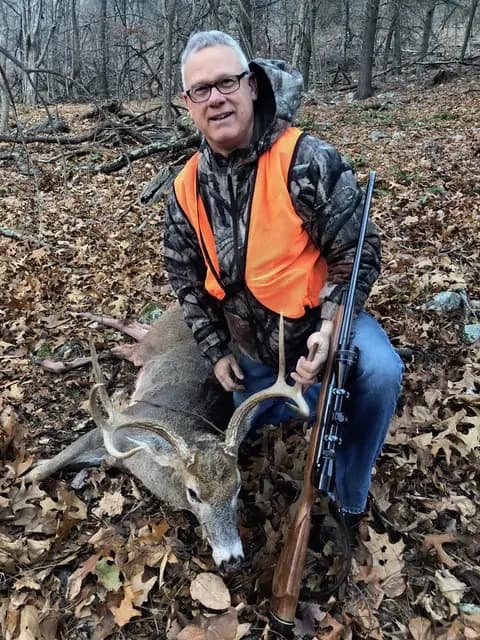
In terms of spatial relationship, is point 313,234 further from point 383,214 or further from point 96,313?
point 383,214

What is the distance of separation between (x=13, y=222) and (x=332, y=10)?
29.7 meters

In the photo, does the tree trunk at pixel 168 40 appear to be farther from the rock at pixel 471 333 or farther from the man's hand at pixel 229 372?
the man's hand at pixel 229 372

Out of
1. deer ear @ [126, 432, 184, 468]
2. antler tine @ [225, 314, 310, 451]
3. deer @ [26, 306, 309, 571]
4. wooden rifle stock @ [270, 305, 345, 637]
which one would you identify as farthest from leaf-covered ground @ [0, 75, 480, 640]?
antler tine @ [225, 314, 310, 451]

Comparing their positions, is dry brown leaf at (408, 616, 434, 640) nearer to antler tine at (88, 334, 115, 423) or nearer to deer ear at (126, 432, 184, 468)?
deer ear at (126, 432, 184, 468)

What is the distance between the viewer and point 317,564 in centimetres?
308

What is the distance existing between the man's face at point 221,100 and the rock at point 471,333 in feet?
8.77

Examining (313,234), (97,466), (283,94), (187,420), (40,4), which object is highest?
(40,4)

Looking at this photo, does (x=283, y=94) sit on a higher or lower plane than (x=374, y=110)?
higher

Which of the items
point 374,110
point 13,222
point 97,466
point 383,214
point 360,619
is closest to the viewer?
point 360,619

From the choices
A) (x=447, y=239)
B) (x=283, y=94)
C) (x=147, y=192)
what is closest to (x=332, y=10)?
(x=147, y=192)

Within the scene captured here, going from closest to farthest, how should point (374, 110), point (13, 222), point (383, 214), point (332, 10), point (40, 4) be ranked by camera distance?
point (383, 214), point (13, 222), point (374, 110), point (40, 4), point (332, 10)

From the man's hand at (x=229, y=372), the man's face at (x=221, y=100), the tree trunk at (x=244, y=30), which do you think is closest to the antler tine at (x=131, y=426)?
the man's hand at (x=229, y=372)

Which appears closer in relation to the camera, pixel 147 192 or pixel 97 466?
pixel 97 466

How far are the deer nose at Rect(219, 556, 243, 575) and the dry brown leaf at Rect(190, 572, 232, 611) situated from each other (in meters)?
0.08
